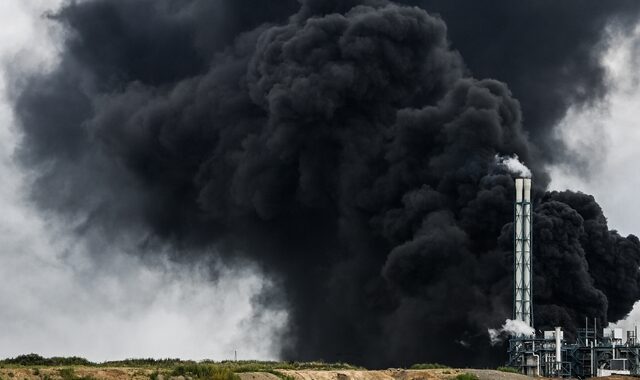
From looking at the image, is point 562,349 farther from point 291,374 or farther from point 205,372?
point 205,372

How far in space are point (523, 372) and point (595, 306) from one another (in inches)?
506

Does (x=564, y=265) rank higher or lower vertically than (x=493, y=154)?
lower

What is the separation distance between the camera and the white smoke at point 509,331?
5236 inches

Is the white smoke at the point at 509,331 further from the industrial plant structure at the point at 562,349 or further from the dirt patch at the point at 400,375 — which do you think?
the dirt patch at the point at 400,375

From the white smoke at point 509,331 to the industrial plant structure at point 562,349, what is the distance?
18cm

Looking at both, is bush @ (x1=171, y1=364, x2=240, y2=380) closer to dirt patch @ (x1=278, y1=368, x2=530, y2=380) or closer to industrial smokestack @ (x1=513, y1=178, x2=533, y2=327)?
dirt patch @ (x1=278, y1=368, x2=530, y2=380)

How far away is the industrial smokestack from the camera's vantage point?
135 meters

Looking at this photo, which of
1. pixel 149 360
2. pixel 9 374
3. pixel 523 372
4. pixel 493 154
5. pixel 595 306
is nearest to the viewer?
pixel 9 374

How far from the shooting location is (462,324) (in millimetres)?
143000

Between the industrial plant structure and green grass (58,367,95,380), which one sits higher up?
the industrial plant structure

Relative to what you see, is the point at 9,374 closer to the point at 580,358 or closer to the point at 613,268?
the point at 580,358

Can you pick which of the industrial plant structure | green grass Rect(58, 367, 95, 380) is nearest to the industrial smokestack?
the industrial plant structure

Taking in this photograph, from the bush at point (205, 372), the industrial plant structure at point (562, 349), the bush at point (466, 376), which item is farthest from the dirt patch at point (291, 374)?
the industrial plant structure at point (562, 349)

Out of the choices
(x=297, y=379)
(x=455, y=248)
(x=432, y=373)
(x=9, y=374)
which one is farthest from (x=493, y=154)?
(x=9, y=374)
